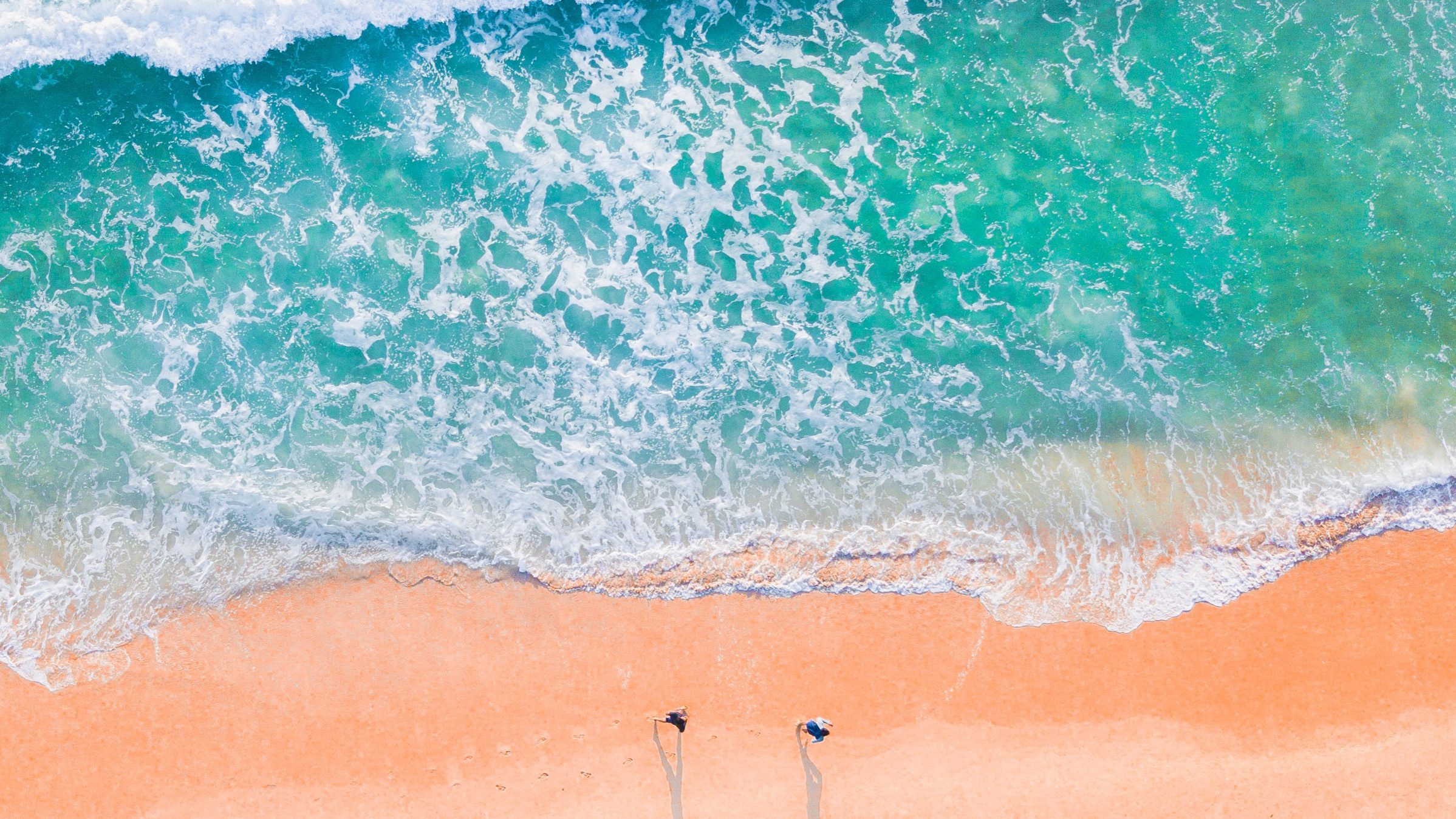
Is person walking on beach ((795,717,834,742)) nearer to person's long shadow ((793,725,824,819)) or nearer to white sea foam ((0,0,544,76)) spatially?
person's long shadow ((793,725,824,819))

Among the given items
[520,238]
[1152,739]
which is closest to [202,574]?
[520,238]

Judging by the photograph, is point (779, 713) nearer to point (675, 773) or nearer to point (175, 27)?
point (675, 773)

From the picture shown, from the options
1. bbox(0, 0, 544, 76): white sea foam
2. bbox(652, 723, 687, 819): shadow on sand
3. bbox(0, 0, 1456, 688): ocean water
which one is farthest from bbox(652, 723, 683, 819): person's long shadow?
bbox(0, 0, 544, 76): white sea foam

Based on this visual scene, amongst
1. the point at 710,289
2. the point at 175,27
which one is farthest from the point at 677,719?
the point at 175,27

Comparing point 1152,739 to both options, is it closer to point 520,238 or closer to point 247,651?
point 520,238

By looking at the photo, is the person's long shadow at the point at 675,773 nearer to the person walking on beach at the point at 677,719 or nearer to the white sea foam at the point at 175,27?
the person walking on beach at the point at 677,719

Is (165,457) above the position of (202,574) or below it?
above
